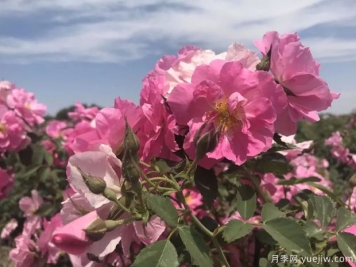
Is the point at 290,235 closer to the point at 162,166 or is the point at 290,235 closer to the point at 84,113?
the point at 162,166

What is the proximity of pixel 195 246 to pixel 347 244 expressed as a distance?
26 cm

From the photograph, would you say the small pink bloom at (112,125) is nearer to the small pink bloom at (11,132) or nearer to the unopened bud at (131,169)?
the unopened bud at (131,169)

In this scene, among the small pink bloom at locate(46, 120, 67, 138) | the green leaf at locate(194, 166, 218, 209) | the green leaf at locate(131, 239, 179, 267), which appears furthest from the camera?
the small pink bloom at locate(46, 120, 67, 138)

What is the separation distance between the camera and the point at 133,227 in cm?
81

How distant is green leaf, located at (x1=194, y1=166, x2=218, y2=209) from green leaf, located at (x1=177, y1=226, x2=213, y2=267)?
0.15 meters

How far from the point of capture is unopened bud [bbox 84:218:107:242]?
2.39 feet

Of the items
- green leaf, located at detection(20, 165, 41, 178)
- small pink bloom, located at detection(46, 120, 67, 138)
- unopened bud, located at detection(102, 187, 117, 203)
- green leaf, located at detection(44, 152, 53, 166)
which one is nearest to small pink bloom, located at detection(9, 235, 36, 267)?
green leaf, located at detection(20, 165, 41, 178)

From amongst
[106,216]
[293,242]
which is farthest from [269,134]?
[106,216]

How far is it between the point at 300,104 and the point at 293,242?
272 millimetres

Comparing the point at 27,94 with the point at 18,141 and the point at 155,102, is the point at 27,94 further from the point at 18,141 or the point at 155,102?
the point at 155,102

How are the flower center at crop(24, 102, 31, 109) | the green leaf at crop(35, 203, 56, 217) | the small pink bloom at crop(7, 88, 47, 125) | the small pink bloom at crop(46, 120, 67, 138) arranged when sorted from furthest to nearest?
A: the small pink bloom at crop(46, 120, 67, 138), the flower center at crop(24, 102, 31, 109), the small pink bloom at crop(7, 88, 47, 125), the green leaf at crop(35, 203, 56, 217)

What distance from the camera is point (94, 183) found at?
74 centimetres

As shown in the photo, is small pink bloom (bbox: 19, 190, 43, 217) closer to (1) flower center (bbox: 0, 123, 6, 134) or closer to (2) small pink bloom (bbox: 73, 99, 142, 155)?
(1) flower center (bbox: 0, 123, 6, 134)

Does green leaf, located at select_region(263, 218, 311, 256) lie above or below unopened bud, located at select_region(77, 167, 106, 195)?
below
